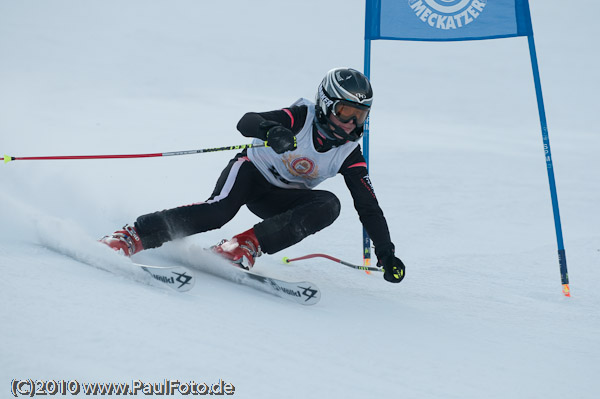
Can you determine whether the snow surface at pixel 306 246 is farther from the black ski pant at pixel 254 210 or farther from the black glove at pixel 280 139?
the black glove at pixel 280 139

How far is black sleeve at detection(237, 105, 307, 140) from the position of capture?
3.29 metres

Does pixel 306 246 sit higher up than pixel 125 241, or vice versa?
pixel 125 241

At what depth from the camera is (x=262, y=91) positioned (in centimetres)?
1324

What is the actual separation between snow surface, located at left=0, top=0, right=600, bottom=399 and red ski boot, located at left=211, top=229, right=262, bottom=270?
19 cm

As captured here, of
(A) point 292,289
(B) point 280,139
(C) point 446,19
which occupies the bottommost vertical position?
(A) point 292,289

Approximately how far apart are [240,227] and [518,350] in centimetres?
271

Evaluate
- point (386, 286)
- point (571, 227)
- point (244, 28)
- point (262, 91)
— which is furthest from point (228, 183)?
point (244, 28)

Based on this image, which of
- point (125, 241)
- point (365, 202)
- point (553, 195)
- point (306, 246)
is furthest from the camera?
point (306, 246)

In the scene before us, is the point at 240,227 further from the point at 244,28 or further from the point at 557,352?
the point at 244,28

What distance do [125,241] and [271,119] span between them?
1.08 m

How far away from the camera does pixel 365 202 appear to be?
11.6 feet

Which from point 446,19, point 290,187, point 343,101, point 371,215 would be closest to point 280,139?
point 343,101

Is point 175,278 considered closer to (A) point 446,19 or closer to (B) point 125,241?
(B) point 125,241

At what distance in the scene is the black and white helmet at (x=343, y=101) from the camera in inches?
131
